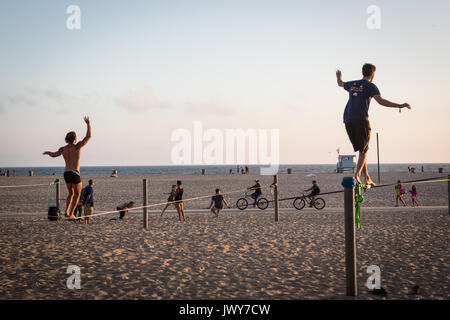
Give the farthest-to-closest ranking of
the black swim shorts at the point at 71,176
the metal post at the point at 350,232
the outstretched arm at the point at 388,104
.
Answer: the black swim shorts at the point at 71,176, the metal post at the point at 350,232, the outstretched arm at the point at 388,104

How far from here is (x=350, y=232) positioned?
495cm

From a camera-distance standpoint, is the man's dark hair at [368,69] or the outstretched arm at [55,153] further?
the outstretched arm at [55,153]

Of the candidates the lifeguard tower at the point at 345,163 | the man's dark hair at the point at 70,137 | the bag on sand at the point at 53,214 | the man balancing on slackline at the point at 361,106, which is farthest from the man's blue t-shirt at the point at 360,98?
the lifeguard tower at the point at 345,163

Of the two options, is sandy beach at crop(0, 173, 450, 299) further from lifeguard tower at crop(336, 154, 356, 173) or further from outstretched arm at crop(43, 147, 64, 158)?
lifeguard tower at crop(336, 154, 356, 173)

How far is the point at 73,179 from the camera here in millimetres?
6160

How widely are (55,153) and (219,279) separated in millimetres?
3600

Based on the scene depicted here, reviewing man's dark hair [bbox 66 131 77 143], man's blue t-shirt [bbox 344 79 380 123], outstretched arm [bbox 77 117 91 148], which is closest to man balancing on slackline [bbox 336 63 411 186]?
man's blue t-shirt [bbox 344 79 380 123]

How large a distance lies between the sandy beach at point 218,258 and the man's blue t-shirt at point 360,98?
108 inches

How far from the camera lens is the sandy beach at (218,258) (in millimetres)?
5383

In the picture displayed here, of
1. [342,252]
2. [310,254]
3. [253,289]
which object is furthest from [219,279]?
[342,252]

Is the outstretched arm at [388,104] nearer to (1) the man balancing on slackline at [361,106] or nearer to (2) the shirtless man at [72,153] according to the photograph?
(1) the man balancing on slackline at [361,106]

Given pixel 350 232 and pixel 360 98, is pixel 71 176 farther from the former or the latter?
pixel 360 98

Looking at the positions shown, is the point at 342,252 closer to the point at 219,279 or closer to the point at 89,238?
the point at 219,279

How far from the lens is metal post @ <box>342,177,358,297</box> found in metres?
4.75
